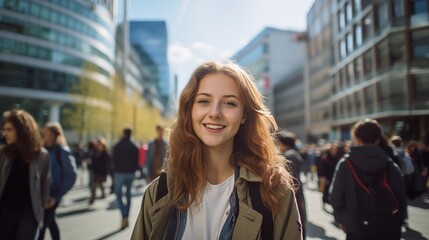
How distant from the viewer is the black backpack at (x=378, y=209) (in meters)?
2.90

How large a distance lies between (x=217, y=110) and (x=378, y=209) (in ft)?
6.80

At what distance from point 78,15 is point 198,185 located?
1290cm

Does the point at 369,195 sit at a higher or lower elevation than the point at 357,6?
lower

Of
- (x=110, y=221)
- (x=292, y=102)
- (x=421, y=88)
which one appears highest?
(x=292, y=102)

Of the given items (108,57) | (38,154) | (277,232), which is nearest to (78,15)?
(38,154)

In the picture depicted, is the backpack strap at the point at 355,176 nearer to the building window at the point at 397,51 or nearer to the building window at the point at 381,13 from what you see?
the building window at the point at 397,51

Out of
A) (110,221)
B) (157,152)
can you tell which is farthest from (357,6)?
(110,221)

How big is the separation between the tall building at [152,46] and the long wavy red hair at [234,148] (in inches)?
3324

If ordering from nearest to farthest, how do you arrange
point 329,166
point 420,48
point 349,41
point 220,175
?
point 220,175 → point 420,48 → point 349,41 → point 329,166

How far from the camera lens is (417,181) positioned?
4133 mm

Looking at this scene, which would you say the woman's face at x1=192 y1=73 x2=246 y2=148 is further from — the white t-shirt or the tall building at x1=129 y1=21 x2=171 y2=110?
the tall building at x1=129 y1=21 x2=171 y2=110

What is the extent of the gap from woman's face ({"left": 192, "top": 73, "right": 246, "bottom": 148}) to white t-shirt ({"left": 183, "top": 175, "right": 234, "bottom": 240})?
0.29m

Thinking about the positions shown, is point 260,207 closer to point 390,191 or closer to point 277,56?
point 390,191

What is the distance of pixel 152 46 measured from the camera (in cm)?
9162
